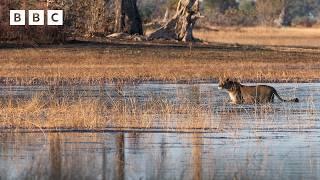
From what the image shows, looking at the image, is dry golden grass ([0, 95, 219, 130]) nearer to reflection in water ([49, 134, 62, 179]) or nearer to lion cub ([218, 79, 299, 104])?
reflection in water ([49, 134, 62, 179])

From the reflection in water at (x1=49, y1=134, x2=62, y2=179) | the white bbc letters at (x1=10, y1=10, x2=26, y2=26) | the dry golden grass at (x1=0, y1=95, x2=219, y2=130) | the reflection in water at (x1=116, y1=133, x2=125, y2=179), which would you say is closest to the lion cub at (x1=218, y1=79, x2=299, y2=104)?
the dry golden grass at (x1=0, y1=95, x2=219, y2=130)

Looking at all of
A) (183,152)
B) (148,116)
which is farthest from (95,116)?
(183,152)

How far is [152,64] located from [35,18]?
7788 millimetres

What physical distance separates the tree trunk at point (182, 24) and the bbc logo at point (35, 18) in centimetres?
658

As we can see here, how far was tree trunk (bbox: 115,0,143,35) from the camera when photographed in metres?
46.2

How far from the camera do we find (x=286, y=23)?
12625 centimetres

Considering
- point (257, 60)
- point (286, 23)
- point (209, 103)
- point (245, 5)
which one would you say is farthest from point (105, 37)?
point (245, 5)

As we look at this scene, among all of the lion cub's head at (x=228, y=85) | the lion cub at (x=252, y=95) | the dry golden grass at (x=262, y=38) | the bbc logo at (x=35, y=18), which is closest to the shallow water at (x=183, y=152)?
the lion cub at (x=252, y=95)

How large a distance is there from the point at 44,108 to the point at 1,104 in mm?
1471

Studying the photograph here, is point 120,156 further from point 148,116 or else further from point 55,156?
point 148,116

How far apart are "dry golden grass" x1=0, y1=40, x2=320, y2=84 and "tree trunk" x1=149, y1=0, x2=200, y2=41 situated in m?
4.57

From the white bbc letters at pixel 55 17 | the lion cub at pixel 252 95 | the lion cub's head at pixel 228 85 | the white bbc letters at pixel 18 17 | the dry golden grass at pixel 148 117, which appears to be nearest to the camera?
the dry golden grass at pixel 148 117

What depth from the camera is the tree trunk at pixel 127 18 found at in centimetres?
4622

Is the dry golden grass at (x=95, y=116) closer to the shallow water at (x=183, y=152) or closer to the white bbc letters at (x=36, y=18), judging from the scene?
the shallow water at (x=183, y=152)
